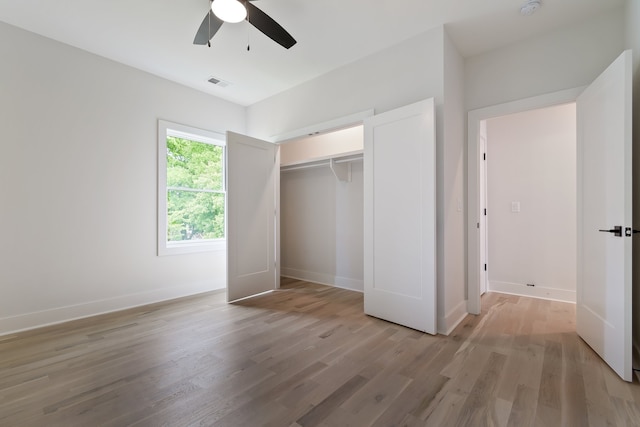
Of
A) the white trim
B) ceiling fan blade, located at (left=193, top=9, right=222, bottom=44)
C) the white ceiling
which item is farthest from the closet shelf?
ceiling fan blade, located at (left=193, top=9, right=222, bottom=44)

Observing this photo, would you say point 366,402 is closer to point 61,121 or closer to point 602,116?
point 602,116

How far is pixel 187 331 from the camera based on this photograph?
8.98ft

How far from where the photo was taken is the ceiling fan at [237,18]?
6.68 ft

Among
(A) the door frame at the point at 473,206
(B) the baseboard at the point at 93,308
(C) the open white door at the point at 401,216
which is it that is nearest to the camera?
(C) the open white door at the point at 401,216

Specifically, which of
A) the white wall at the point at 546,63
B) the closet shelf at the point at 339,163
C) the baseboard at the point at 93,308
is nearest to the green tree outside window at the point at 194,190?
the baseboard at the point at 93,308

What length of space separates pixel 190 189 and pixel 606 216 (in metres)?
4.54

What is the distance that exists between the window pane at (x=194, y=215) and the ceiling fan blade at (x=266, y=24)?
2631 mm

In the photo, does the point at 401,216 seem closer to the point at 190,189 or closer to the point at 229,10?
the point at 229,10

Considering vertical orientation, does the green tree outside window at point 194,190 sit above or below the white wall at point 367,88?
below

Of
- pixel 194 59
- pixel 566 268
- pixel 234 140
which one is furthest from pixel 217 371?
pixel 566 268

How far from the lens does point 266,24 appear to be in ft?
7.38

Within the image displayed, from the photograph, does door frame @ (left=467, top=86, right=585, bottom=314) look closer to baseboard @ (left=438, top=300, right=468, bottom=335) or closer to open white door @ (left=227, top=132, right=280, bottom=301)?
baseboard @ (left=438, top=300, right=468, bottom=335)

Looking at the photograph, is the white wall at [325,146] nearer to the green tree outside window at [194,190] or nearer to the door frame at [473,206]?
the green tree outside window at [194,190]

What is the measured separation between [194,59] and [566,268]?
208 inches
